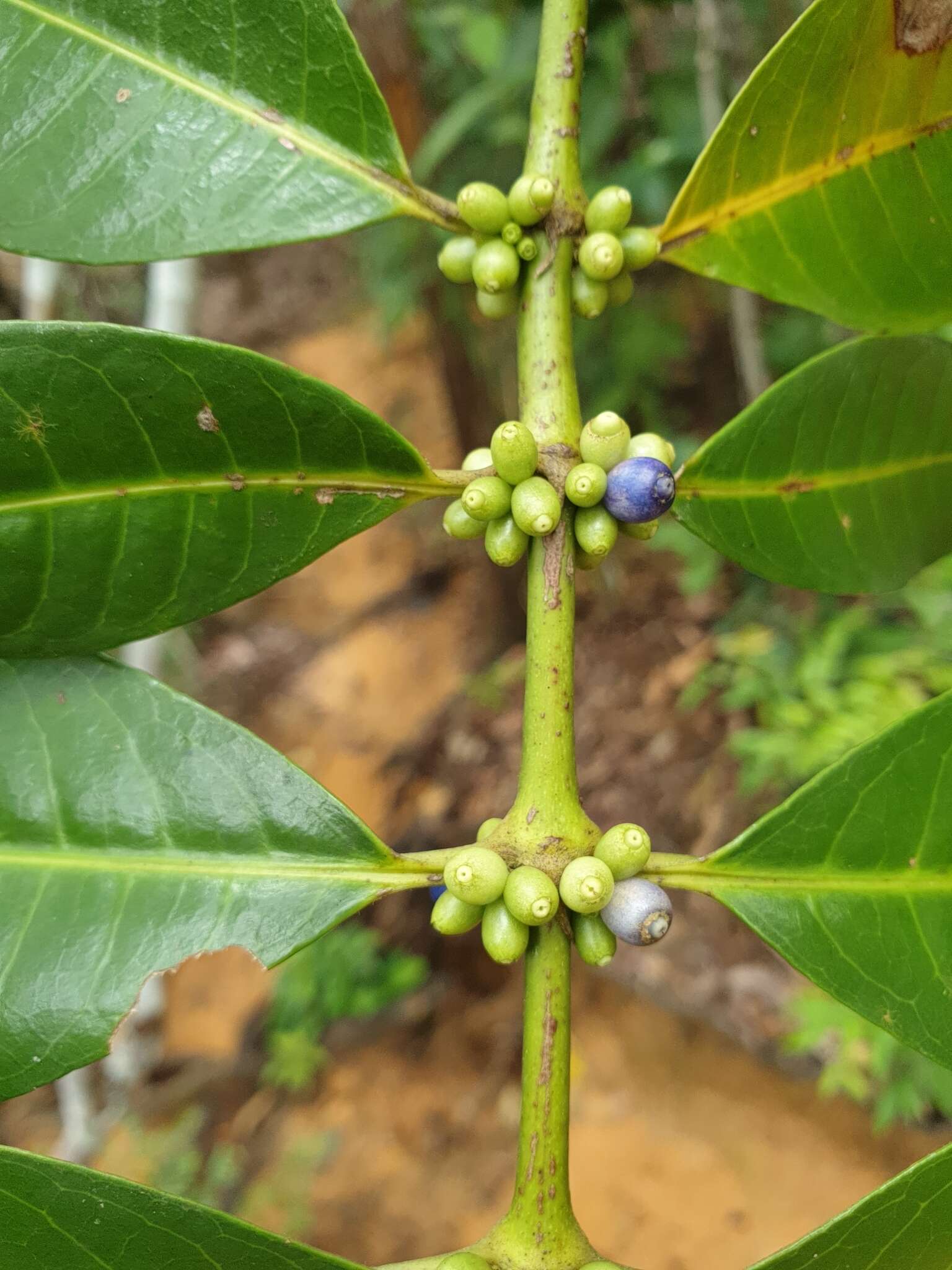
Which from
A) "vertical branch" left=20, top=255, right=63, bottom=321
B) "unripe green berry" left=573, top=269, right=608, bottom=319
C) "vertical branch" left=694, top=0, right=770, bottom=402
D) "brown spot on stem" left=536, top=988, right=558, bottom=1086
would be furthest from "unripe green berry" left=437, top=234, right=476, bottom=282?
"vertical branch" left=20, top=255, right=63, bottom=321

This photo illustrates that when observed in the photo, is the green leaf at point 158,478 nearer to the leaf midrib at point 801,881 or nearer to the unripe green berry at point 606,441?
the unripe green berry at point 606,441

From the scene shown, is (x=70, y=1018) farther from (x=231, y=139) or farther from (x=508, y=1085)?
(x=508, y=1085)

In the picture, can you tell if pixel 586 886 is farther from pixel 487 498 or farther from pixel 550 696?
pixel 487 498

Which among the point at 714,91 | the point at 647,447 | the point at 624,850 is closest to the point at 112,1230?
the point at 624,850

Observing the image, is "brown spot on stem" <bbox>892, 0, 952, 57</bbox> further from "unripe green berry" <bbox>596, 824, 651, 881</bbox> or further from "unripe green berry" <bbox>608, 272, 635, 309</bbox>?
"unripe green berry" <bbox>596, 824, 651, 881</bbox>

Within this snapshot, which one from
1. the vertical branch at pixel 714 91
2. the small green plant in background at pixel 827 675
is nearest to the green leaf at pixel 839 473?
the vertical branch at pixel 714 91

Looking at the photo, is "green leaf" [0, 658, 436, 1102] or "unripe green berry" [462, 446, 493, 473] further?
"unripe green berry" [462, 446, 493, 473]
